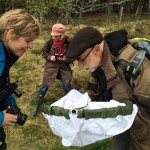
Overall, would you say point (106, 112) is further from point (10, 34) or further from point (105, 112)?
point (10, 34)

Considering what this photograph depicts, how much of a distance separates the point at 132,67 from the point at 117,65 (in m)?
0.17

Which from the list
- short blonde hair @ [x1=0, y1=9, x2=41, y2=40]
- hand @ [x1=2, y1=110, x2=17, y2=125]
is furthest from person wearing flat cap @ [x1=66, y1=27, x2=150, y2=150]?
hand @ [x1=2, y1=110, x2=17, y2=125]

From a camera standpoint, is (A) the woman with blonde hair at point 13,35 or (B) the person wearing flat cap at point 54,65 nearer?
(A) the woman with blonde hair at point 13,35

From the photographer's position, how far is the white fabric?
2.64 metres

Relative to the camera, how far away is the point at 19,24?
292cm

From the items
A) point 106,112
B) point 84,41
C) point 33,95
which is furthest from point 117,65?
point 33,95

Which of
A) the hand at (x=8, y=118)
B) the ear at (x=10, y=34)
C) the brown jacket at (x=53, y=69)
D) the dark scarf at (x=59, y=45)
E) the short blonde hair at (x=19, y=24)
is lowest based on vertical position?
the brown jacket at (x=53, y=69)

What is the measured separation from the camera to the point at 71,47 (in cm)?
279

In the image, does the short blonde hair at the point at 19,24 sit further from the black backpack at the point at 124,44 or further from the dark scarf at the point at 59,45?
the dark scarf at the point at 59,45

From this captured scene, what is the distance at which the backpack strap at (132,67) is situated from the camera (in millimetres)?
2670

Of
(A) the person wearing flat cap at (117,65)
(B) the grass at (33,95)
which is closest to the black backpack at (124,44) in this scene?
(A) the person wearing flat cap at (117,65)

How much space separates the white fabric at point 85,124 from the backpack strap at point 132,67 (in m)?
0.23

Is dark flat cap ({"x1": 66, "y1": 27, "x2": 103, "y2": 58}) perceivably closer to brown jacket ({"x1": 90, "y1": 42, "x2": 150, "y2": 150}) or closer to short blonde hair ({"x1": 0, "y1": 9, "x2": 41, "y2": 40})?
brown jacket ({"x1": 90, "y1": 42, "x2": 150, "y2": 150})

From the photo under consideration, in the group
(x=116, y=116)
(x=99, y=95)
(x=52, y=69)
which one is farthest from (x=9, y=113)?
(x=52, y=69)
